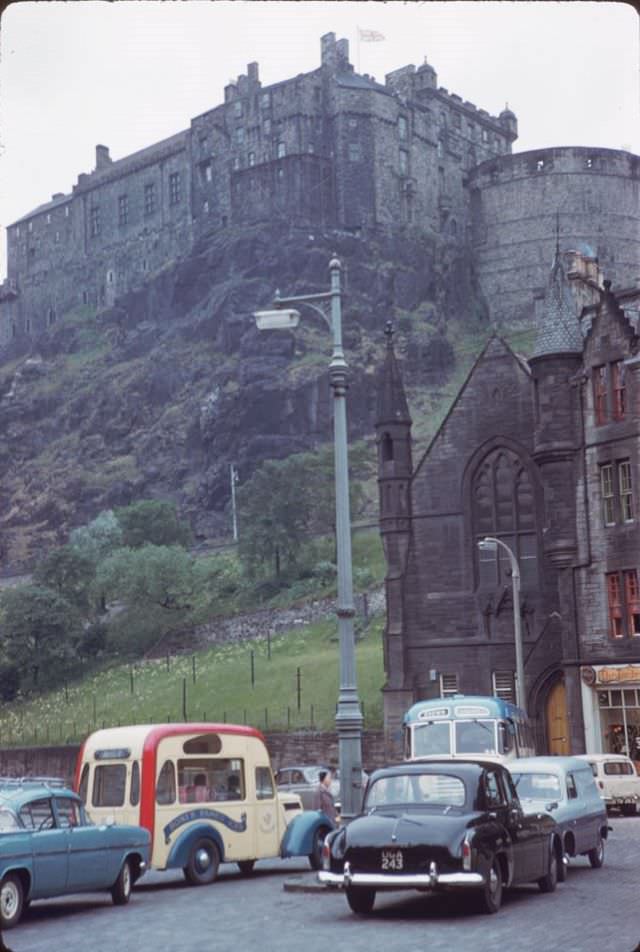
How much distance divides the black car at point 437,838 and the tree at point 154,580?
75.7 metres

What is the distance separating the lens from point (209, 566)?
343 ft

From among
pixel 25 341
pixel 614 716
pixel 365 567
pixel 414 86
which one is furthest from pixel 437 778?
pixel 25 341

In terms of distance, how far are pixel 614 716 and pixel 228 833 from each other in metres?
24.9

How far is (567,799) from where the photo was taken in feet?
72.9

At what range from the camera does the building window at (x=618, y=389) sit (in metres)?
47.2

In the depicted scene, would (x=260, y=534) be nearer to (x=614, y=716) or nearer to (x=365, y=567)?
(x=365, y=567)

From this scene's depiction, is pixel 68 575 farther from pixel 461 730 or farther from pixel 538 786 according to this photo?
pixel 538 786

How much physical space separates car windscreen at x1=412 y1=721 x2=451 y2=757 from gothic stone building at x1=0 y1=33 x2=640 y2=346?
11274 cm

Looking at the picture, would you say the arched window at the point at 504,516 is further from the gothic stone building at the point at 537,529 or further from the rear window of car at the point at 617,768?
the rear window of car at the point at 617,768

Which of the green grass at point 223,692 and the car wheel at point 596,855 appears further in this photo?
the green grass at point 223,692

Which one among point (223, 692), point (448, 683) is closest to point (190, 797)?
point (448, 683)

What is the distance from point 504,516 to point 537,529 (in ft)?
4.39

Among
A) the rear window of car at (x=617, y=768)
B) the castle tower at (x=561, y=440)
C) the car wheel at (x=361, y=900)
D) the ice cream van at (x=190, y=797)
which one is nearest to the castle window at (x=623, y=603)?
the castle tower at (x=561, y=440)

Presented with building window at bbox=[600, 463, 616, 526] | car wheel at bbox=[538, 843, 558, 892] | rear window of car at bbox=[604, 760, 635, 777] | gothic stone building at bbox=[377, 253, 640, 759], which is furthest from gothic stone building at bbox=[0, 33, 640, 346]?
car wheel at bbox=[538, 843, 558, 892]
